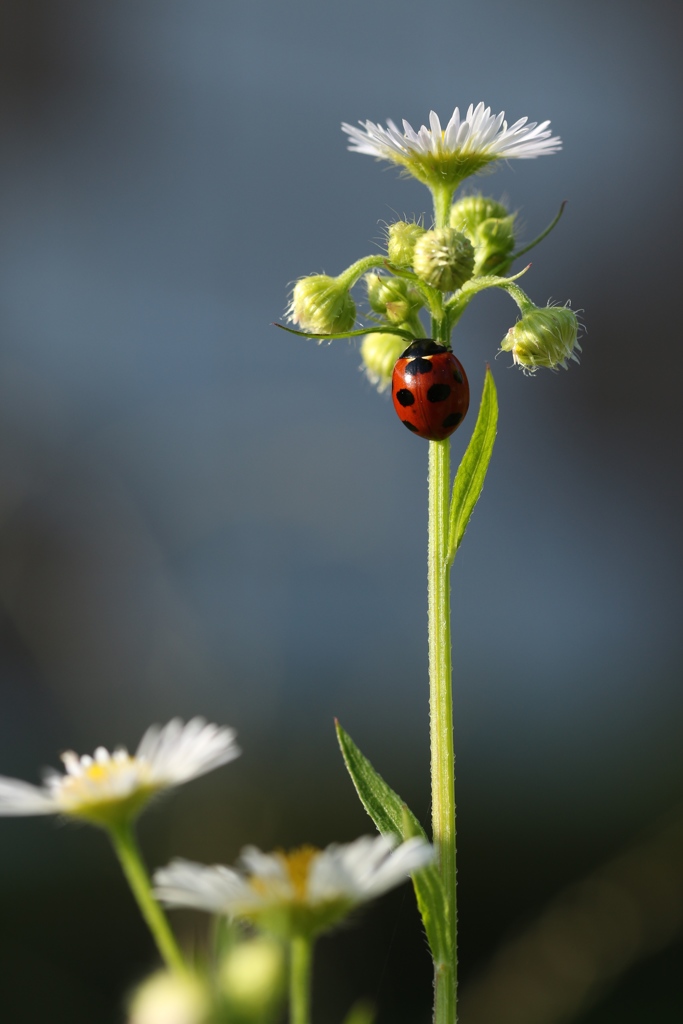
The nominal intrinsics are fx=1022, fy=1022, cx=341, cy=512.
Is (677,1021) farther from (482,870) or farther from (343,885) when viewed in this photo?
(343,885)

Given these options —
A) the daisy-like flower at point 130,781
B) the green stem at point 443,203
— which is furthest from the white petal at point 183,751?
the green stem at point 443,203

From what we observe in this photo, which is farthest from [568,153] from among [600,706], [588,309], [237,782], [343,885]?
[343,885]

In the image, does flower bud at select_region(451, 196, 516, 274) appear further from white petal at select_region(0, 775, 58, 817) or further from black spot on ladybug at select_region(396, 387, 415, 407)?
Answer: white petal at select_region(0, 775, 58, 817)

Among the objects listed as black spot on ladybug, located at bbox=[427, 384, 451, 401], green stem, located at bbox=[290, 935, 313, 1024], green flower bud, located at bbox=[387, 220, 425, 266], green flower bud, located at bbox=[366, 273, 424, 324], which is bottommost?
Result: green stem, located at bbox=[290, 935, 313, 1024]

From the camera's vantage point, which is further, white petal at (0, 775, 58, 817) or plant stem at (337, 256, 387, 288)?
plant stem at (337, 256, 387, 288)

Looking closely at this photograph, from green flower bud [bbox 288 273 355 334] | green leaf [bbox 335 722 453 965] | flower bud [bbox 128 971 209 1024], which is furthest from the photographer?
green flower bud [bbox 288 273 355 334]

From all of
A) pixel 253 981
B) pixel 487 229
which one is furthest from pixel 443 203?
pixel 253 981

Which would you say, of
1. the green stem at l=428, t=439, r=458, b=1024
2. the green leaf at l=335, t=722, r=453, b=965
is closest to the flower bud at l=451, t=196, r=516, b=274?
the green stem at l=428, t=439, r=458, b=1024

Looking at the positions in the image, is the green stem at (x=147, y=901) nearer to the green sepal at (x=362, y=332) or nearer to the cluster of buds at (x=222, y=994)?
the cluster of buds at (x=222, y=994)
